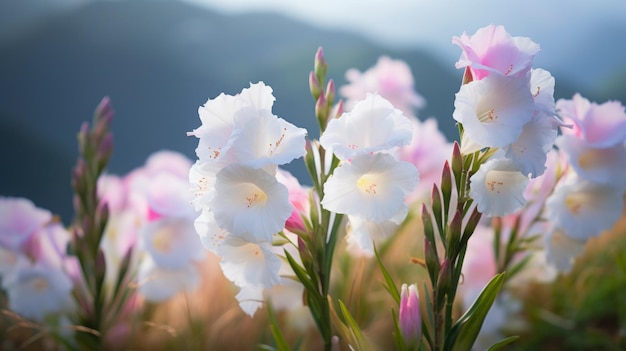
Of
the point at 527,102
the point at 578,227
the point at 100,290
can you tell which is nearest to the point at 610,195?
the point at 578,227

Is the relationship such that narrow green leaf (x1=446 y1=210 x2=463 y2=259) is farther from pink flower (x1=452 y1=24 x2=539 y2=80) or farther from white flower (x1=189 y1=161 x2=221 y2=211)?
white flower (x1=189 y1=161 x2=221 y2=211)

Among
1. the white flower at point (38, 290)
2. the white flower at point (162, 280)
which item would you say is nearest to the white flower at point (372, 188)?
the white flower at point (162, 280)

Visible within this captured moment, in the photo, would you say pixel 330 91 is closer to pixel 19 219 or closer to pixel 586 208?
pixel 586 208

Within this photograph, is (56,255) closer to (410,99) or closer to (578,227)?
(410,99)

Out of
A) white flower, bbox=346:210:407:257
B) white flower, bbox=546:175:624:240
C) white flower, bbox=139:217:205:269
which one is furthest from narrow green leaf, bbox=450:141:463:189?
white flower, bbox=139:217:205:269

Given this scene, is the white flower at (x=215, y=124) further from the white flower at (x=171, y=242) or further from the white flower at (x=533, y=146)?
the white flower at (x=171, y=242)

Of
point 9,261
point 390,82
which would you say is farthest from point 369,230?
point 9,261
